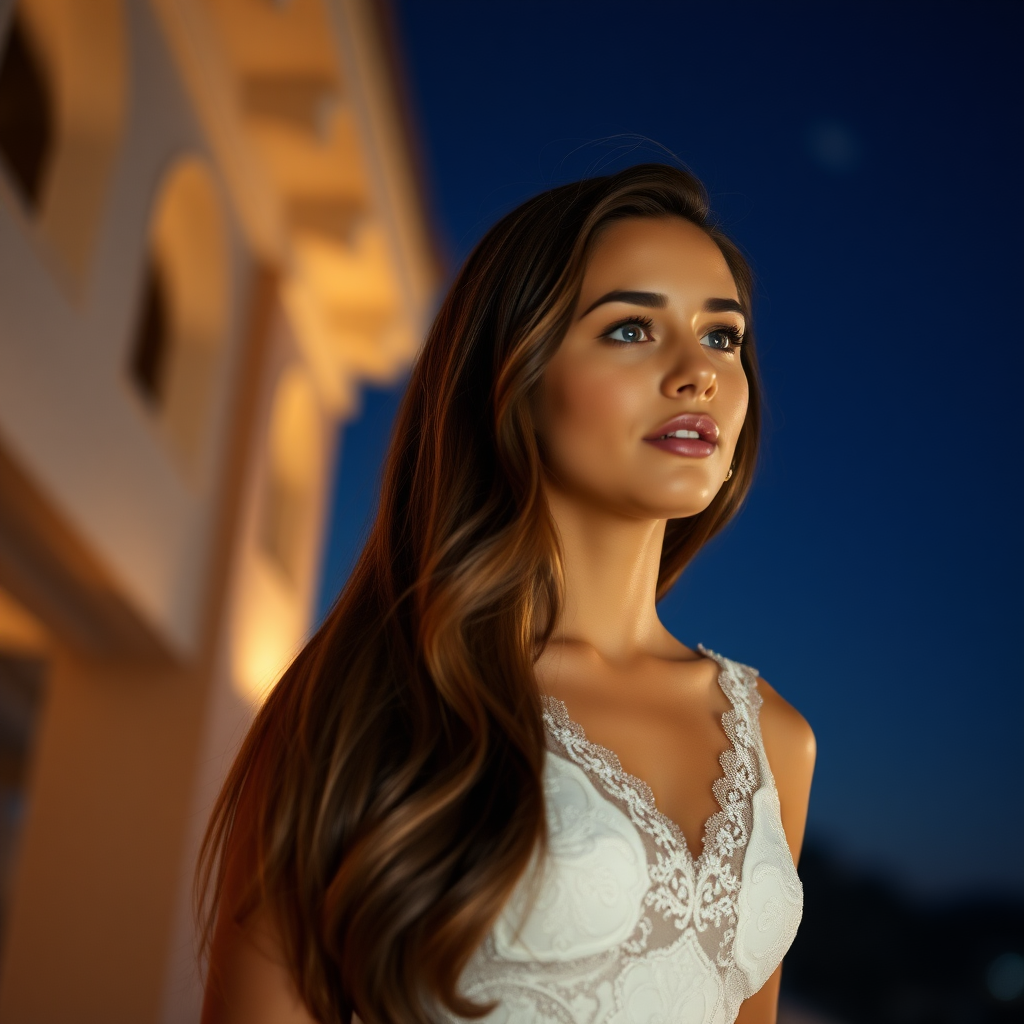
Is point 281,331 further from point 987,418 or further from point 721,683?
point 987,418

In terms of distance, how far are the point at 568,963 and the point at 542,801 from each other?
196 millimetres

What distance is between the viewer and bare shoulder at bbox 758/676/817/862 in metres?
1.84

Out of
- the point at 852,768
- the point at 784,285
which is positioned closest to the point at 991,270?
the point at 784,285

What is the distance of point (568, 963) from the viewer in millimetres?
1384

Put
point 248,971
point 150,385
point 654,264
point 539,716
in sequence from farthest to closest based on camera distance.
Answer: point 150,385 → point 654,264 → point 539,716 → point 248,971

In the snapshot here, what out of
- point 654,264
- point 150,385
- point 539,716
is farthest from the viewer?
point 150,385

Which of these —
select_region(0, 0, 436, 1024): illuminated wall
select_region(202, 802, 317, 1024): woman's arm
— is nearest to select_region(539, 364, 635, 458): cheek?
select_region(202, 802, 317, 1024): woman's arm

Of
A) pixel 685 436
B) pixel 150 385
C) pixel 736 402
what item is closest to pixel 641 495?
pixel 685 436

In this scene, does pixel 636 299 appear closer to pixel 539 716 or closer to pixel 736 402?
pixel 736 402

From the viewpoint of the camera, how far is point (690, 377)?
5.19 ft

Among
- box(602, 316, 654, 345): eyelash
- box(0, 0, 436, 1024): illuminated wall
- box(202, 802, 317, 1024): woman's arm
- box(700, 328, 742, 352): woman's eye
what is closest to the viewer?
box(202, 802, 317, 1024): woman's arm

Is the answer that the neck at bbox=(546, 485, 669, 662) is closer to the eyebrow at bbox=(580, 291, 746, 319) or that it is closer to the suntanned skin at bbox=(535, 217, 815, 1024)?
the suntanned skin at bbox=(535, 217, 815, 1024)

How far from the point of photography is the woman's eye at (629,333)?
5.43ft

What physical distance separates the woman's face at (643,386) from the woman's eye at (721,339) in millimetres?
28
